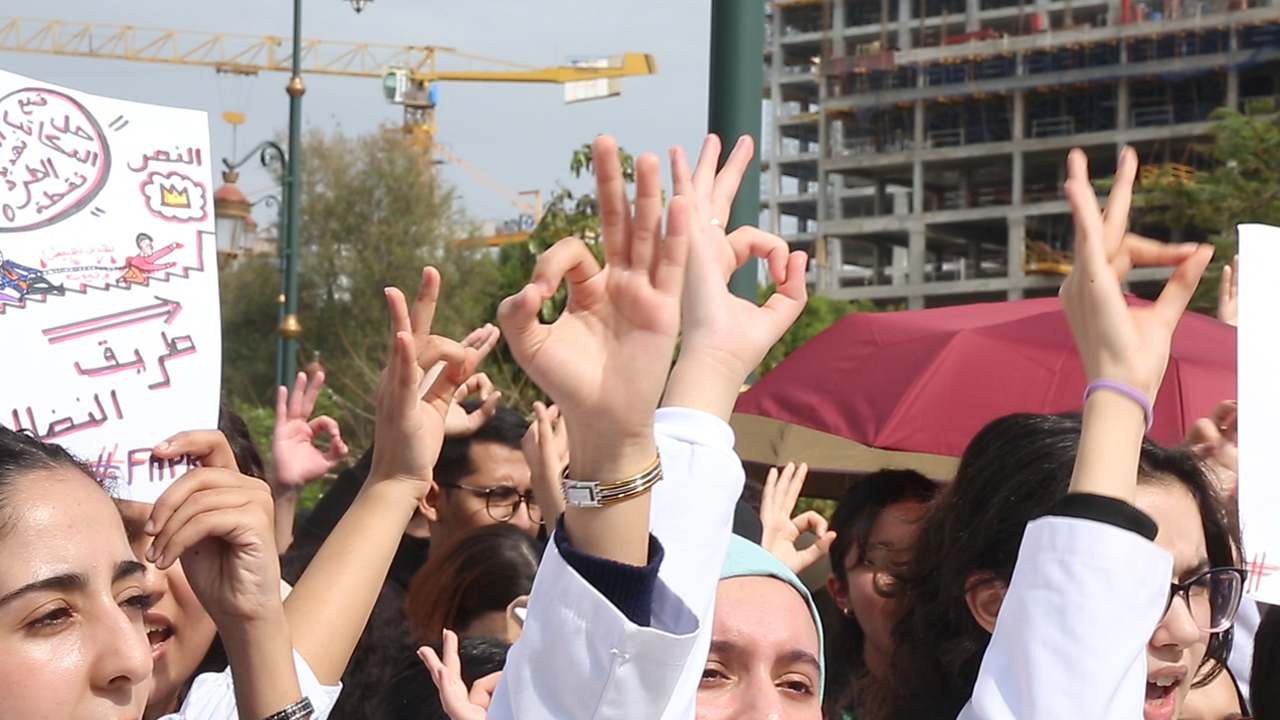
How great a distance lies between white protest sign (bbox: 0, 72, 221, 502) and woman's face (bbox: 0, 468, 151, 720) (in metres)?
0.68

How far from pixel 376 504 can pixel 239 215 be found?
360 inches

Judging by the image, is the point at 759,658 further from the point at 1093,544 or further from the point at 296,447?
the point at 296,447

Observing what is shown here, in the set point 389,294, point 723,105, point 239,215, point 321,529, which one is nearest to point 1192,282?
point 389,294

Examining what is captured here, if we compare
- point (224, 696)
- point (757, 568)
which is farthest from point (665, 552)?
point (224, 696)

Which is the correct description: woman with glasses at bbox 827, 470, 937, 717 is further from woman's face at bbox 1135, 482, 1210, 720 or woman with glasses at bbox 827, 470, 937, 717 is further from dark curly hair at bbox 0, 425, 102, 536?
dark curly hair at bbox 0, 425, 102, 536

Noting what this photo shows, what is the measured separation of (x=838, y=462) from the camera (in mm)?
4934

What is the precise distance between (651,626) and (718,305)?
0.45 meters

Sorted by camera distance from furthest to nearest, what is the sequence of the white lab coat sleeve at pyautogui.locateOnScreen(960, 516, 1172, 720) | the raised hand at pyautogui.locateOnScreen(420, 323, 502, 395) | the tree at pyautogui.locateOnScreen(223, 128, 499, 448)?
the tree at pyautogui.locateOnScreen(223, 128, 499, 448) < the raised hand at pyautogui.locateOnScreen(420, 323, 502, 395) < the white lab coat sleeve at pyautogui.locateOnScreen(960, 516, 1172, 720)

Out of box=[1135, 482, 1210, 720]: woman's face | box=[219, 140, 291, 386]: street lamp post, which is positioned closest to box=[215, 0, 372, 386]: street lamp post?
box=[219, 140, 291, 386]: street lamp post

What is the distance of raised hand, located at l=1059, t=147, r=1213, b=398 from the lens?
2088 millimetres

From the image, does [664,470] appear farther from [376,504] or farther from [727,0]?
[727,0]

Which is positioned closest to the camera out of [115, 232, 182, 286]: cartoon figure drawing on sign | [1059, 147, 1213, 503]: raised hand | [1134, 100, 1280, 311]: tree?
[1059, 147, 1213, 503]: raised hand

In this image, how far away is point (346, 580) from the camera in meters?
2.71

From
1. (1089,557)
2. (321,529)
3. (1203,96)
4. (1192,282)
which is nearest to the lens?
(1089,557)
